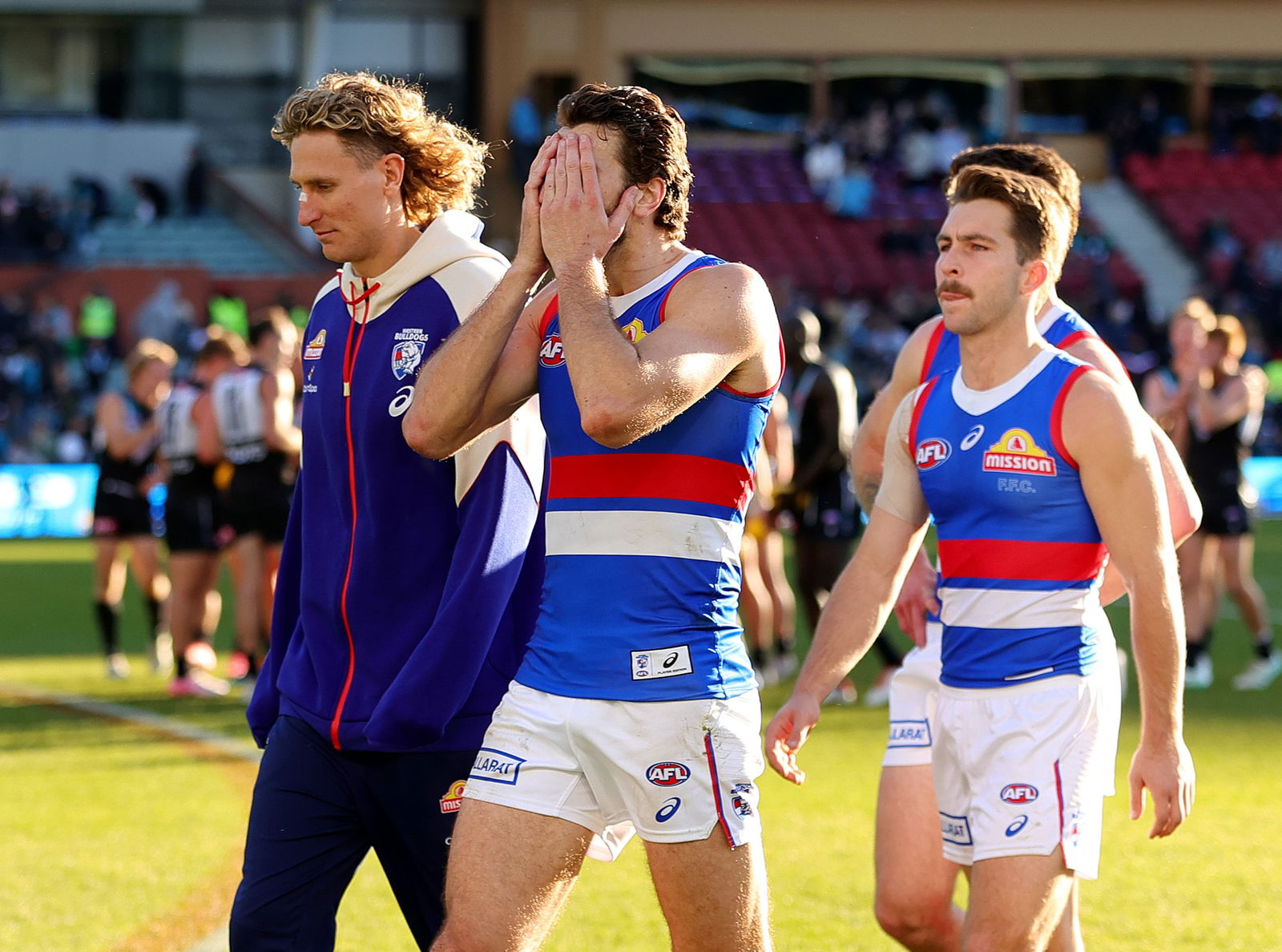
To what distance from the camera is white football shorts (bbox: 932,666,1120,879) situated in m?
3.74

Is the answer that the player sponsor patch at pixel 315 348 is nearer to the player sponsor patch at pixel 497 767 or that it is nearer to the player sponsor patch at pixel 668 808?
the player sponsor patch at pixel 497 767

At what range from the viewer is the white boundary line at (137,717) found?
9.20m

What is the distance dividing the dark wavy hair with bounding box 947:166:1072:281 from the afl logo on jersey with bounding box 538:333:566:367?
42.2 inches

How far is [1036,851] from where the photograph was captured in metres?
3.72

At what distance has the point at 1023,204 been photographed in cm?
391

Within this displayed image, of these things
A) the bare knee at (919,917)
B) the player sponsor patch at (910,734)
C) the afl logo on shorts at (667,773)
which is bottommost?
the bare knee at (919,917)

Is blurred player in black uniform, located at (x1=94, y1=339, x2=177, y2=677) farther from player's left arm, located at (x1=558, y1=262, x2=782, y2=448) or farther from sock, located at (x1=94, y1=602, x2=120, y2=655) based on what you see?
player's left arm, located at (x1=558, y1=262, x2=782, y2=448)

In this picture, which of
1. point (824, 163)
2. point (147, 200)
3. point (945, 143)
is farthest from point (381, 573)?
point (945, 143)

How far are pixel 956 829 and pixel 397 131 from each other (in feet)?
6.52

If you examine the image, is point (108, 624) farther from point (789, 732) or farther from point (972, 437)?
point (972, 437)

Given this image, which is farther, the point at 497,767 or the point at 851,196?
the point at 851,196

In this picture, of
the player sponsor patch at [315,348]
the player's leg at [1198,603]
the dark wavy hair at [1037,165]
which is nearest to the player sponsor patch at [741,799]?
the player sponsor patch at [315,348]

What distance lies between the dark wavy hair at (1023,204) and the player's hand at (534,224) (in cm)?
107

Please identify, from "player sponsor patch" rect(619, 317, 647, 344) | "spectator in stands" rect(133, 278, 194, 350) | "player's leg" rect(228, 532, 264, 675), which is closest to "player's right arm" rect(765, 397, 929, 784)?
"player sponsor patch" rect(619, 317, 647, 344)
